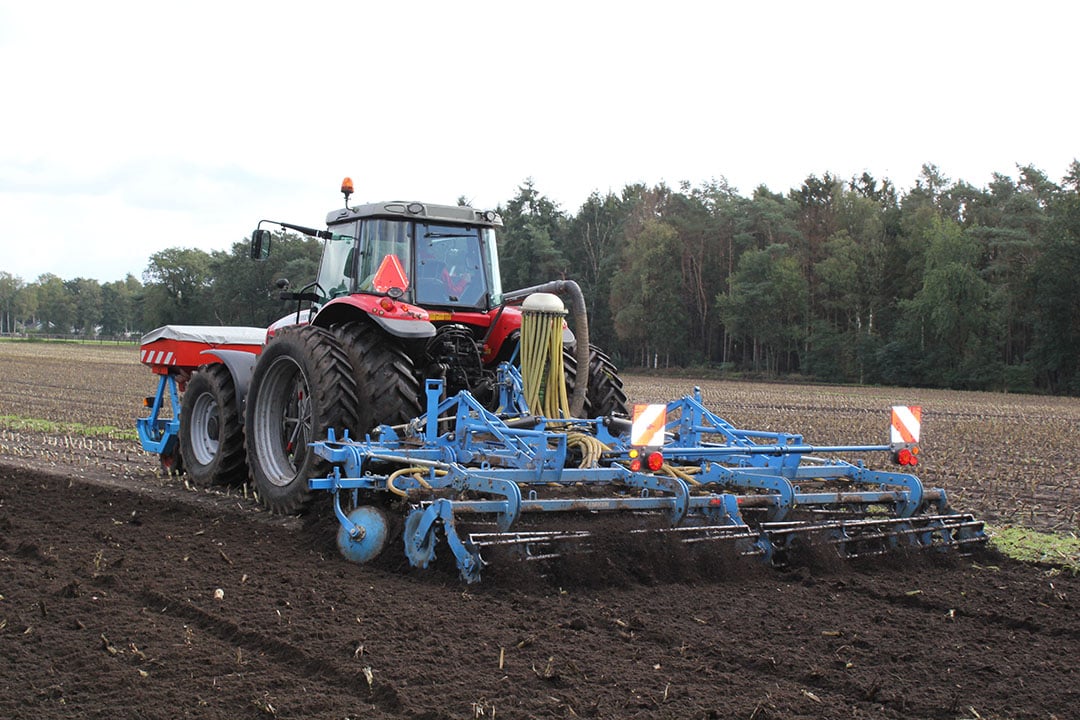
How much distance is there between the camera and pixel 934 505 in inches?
259

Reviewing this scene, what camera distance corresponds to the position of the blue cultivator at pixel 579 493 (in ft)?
17.5

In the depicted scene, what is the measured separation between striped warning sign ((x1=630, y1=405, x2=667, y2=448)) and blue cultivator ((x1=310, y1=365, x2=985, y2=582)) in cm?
1

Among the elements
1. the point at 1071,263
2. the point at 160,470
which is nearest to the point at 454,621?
the point at 160,470

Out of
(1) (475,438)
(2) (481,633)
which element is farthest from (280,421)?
(2) (481,633)

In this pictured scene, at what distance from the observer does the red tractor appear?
6.97 metres

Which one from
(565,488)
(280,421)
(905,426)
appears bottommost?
(565,488)

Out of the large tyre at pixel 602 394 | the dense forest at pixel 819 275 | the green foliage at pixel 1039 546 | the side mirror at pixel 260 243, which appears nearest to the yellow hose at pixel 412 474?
the large tyre at pixel 602 394

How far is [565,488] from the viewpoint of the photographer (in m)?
6.76

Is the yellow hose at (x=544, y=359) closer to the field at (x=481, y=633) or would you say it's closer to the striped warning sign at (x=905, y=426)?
the field at (x=481, y=633)

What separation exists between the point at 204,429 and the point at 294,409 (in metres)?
1.94

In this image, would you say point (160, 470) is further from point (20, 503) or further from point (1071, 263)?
point (1071, 263)

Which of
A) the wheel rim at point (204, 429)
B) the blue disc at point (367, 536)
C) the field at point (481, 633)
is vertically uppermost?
the wheel rim at point (204, 429)

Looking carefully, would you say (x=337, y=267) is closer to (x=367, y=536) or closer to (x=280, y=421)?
(x=280, y=421)

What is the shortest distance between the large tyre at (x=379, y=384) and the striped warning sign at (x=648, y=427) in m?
1.85
